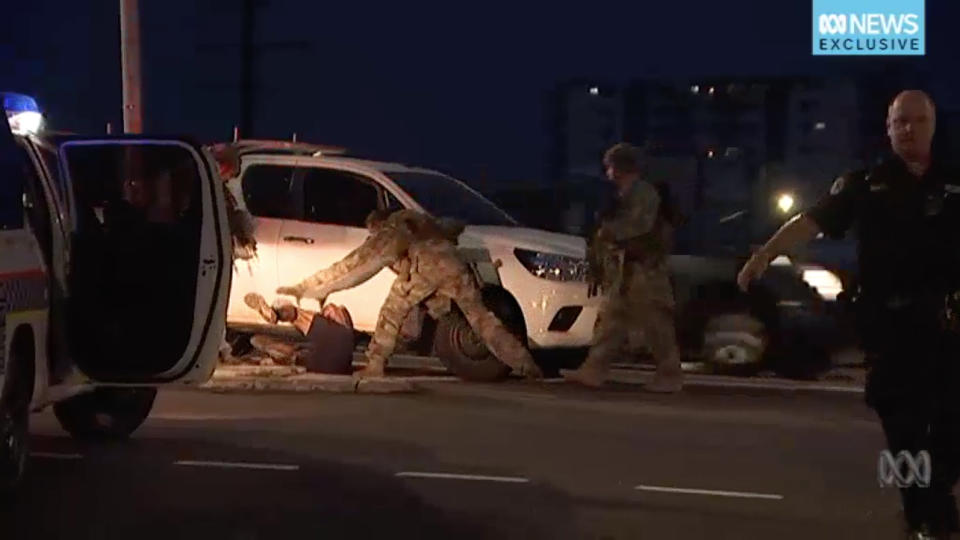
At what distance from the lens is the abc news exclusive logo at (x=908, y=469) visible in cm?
551

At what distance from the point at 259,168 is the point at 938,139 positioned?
7.54 m

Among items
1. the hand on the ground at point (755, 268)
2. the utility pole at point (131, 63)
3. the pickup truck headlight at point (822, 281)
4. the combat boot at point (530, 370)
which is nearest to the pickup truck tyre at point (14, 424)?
the hand on the ground at point (755, 268)

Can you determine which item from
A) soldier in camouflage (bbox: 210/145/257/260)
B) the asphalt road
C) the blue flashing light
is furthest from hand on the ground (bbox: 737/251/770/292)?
soldier in camouflage (bbox: 210/145/257/260)

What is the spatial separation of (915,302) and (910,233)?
0.76 ft

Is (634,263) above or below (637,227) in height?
below

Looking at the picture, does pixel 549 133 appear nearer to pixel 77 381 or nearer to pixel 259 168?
pixel 259 168

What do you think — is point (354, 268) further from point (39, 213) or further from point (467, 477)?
point (39, 213)

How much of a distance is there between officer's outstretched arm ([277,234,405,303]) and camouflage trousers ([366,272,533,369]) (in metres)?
0.22

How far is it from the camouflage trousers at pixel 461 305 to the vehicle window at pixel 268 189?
4.49 feet

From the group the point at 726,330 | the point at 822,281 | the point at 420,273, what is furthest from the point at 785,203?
the point at 420,273

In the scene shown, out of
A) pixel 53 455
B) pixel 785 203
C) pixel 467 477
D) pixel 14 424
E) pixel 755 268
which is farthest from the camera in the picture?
pixel 785 203

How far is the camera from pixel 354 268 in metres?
11.9

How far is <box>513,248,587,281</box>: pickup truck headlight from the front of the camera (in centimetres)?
1214

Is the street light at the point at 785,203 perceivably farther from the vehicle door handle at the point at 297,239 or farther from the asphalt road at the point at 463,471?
the vehicle door handle at the point at 297,239
